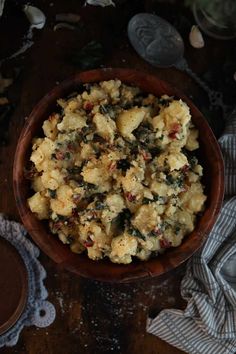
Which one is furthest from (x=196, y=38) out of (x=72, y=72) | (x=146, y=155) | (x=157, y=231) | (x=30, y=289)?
(x=30, y=289)

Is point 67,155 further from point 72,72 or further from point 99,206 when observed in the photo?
point 72,72

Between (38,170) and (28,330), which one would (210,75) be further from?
(28,330)

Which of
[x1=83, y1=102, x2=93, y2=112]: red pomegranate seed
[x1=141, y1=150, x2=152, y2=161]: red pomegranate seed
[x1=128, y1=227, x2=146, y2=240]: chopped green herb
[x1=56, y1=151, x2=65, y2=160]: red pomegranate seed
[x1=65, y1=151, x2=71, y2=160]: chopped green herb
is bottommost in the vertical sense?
[x1=128, y1=227, x2=146, y2=240]: chopped green herb

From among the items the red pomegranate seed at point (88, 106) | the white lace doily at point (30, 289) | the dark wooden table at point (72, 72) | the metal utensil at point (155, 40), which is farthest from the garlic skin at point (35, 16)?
the white lace doily at point (30, 289)

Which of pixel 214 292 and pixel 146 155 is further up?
pixel 146 155

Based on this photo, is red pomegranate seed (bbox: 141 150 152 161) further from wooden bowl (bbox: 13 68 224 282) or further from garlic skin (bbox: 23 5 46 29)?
garlic skin (bbox: 23 5 46 29)

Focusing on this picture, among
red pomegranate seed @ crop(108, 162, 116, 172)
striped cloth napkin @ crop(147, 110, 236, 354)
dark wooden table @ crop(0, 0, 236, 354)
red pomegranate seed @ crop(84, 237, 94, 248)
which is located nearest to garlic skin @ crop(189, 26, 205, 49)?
dark wooden table @ crop(0, 0, 236, 354)
